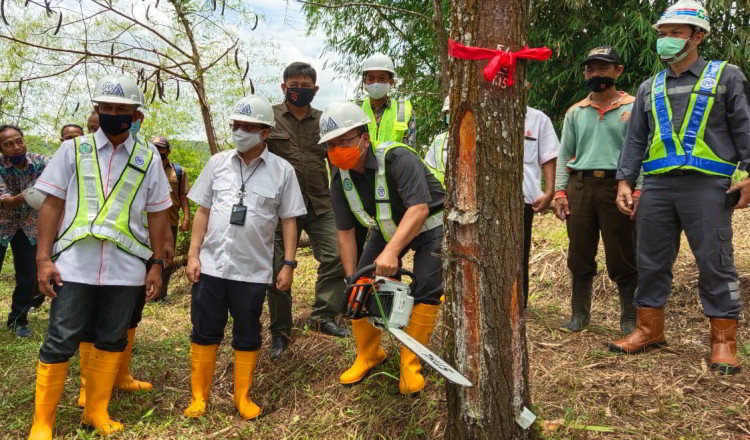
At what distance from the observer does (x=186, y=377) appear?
4164 mm

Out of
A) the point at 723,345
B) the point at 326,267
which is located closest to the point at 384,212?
the point at 326,267

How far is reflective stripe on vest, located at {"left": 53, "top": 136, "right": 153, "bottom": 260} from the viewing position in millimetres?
3174

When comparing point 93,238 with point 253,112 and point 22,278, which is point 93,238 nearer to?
point 253,112

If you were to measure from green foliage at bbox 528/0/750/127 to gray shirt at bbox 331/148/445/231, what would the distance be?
6404 millimetres

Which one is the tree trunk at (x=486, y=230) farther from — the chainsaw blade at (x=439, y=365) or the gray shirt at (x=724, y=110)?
the gray shirt at (x=724, y=110)

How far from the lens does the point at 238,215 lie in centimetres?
342

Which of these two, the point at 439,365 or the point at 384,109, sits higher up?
the point at 384,109

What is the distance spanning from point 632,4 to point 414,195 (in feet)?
27.9

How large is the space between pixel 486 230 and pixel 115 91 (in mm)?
2279

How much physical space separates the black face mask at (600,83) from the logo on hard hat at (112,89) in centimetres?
317

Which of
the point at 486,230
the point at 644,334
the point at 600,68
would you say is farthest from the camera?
the point at 600,68

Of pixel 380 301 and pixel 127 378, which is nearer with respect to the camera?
pixel 380 301

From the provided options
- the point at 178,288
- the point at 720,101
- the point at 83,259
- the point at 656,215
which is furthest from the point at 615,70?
the point at 178,288

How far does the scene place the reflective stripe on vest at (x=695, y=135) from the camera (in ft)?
11.2
